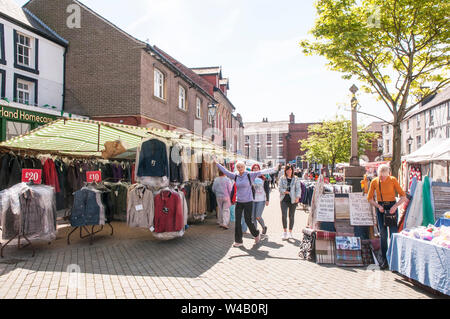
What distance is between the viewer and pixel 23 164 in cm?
709

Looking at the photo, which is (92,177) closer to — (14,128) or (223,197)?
(223,197)

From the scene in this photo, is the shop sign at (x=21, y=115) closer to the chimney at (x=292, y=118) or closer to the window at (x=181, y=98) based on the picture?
the window at (x=181, y=98)

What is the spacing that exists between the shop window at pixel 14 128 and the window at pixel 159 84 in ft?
22.4

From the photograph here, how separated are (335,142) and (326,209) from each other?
27876mm

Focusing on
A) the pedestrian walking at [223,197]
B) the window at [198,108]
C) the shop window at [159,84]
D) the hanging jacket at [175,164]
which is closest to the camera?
the hanging jacket at [175,164]

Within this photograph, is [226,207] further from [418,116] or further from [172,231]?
[418,116]

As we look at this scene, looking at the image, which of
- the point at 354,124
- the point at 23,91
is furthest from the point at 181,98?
the point at 354,124

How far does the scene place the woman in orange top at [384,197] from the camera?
561 cm

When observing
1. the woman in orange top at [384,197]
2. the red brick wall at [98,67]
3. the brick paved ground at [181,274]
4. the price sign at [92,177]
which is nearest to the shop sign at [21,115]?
the red brick wall at [98,67]

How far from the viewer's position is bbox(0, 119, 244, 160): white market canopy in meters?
7.34

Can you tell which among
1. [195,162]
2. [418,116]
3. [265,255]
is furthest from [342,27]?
[418,116]

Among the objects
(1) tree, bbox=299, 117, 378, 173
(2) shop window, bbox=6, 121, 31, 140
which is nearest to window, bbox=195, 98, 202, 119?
(2) shop window, bbox=6, 121, 31, 140
